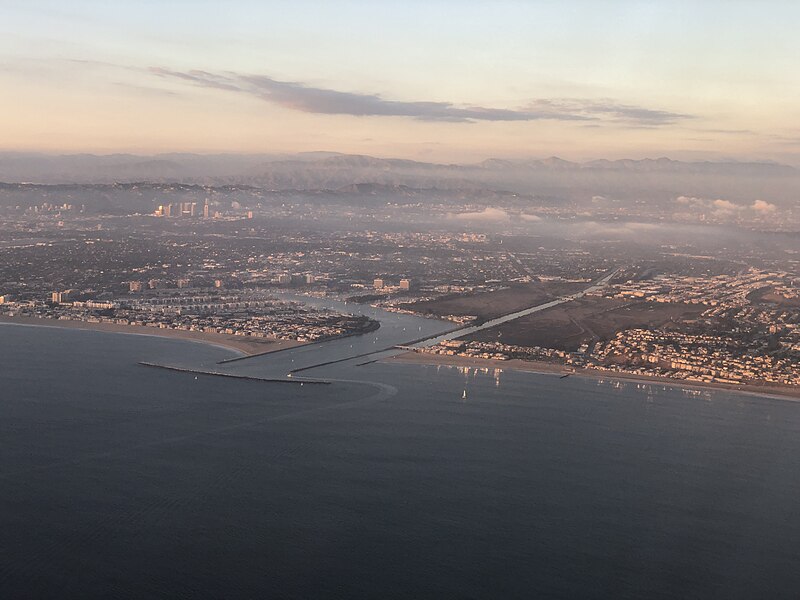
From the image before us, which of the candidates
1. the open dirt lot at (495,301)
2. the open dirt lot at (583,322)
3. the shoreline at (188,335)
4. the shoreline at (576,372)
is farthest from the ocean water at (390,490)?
the open dirt lot at (495,301)

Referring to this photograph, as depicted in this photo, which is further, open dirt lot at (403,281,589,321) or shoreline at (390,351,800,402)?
open dirt lot at (403,281,589,321)

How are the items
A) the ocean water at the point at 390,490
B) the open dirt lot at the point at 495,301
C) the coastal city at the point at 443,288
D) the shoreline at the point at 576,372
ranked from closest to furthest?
the ocean water at the point at 390,490, the shoreline at the point at 576,372, the coastal city at the point at 443,288, the open dirt lot at the point at 495,301

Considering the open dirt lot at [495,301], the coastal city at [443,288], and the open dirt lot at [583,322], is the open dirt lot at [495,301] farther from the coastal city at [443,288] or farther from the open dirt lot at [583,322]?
the open dirt lot at [583,322]

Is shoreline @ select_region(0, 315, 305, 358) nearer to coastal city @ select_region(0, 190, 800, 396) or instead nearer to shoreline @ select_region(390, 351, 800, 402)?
coastal city @ select_region(0, 190, 800, 396)

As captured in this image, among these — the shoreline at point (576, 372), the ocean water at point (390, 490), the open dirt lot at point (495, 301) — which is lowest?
the ocean water at point (390, 490)

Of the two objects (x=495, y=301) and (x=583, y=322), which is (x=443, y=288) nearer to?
(x=495, y=301)

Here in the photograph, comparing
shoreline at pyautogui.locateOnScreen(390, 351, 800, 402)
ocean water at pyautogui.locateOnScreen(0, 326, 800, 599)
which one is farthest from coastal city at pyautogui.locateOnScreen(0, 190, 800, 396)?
ocean water at pyautogui.locateOnScreen(0, 326, 800, 599)
